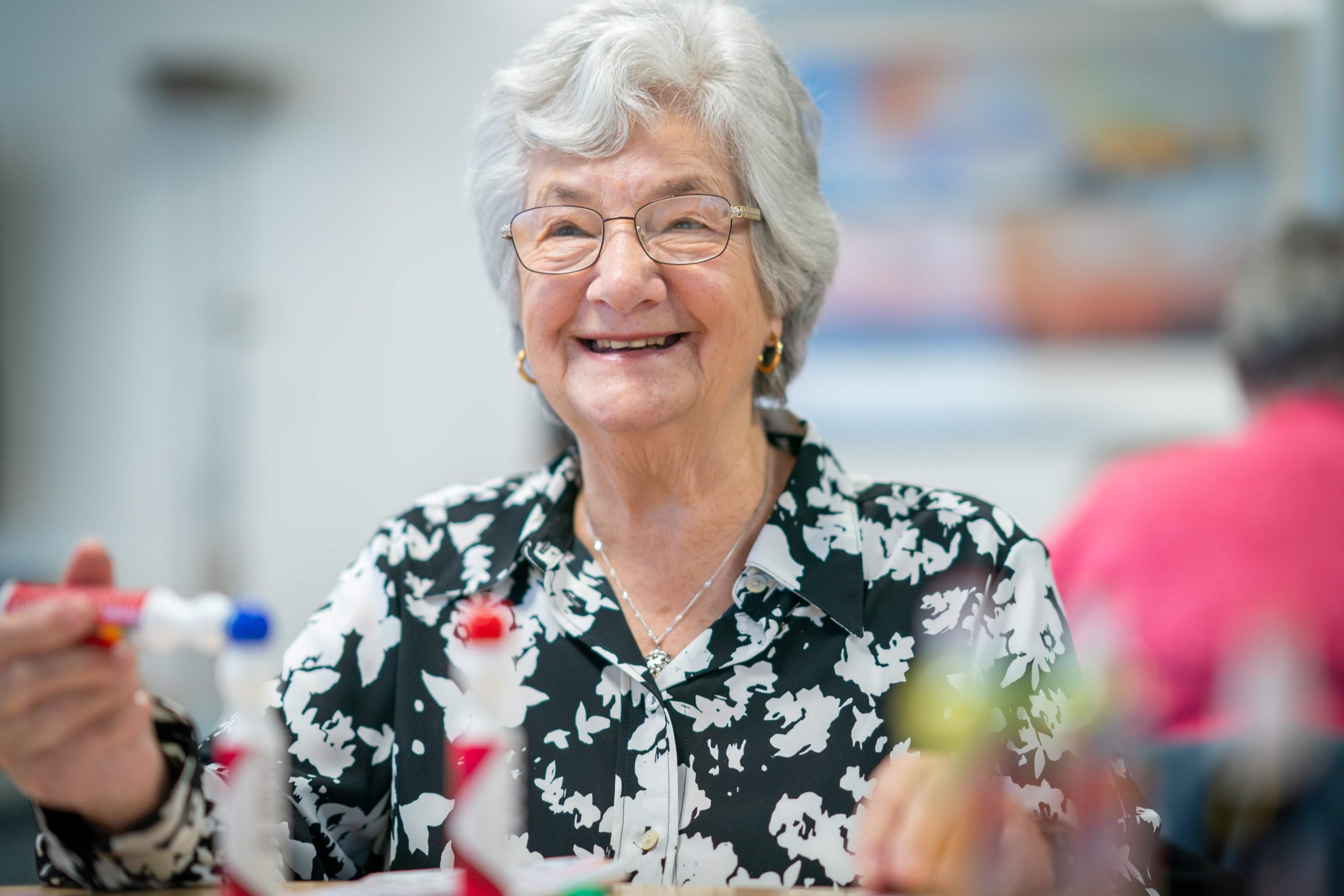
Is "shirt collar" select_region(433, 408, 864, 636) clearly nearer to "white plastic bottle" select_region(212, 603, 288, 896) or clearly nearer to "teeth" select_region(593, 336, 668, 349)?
"teeth" select_region(593, 336, 668, 349)

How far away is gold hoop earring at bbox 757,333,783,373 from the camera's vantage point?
4.83ft

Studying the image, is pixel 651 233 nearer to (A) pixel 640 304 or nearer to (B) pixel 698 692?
(A) pixel 640 304

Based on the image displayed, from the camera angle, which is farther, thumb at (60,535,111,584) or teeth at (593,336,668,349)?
teeth at (593,336,668,349)

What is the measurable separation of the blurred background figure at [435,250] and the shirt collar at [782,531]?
1995 mm

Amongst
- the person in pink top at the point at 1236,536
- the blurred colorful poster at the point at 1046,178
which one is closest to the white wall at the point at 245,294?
the blurred colorful poster at the point at 1046,178

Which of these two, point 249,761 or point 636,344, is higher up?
point 636,344

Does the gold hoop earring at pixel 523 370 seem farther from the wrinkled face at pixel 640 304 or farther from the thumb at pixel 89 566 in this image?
the thumb at pixel 89 566

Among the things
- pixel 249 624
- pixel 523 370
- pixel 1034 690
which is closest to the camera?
pixel 249 624

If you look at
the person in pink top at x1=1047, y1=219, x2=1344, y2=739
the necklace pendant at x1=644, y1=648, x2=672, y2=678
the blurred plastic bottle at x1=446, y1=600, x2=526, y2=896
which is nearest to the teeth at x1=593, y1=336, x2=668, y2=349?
the necklace pendant at x1=644, y1=648, x2=672, y2=678

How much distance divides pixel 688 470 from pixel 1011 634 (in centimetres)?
40

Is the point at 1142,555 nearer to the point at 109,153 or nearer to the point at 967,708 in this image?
the point at 967,708

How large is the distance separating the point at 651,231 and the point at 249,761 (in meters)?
0.74

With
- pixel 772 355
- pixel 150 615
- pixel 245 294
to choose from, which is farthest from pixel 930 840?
pixel 245 294

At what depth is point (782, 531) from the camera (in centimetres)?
135
